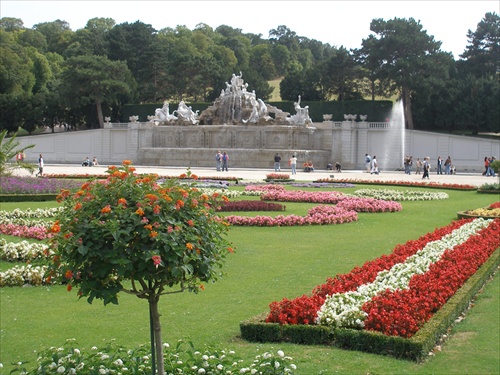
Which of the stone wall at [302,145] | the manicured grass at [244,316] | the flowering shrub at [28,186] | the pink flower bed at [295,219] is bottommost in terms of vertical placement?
the manicured grass at [244,316]

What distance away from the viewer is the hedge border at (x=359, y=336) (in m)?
6.94

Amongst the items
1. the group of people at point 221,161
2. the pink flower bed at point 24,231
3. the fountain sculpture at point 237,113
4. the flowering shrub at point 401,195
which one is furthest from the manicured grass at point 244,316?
the fountain sculpture at point 237,113

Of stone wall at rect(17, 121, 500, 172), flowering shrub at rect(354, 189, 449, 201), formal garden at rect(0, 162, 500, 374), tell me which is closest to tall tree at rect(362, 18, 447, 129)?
stone wall at rect(17, 121, 500, 172)

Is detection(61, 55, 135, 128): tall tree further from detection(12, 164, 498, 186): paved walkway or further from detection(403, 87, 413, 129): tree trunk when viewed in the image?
detection(403, 87, 413, 129): tree trunk

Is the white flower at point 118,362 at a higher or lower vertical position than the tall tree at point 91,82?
lower

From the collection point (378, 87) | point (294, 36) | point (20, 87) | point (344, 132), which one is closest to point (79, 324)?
point (344, 132)

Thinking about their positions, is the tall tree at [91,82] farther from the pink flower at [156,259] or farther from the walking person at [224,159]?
the pink flower at [156,259]

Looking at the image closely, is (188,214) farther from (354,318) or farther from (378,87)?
(378,87)

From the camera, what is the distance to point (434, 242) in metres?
12.4

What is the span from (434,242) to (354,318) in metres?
5.39

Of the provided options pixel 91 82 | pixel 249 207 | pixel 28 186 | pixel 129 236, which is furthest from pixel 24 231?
pixel 91 82

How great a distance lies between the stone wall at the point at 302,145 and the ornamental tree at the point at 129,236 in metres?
40.4

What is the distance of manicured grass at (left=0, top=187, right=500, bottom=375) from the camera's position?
690 centimetres

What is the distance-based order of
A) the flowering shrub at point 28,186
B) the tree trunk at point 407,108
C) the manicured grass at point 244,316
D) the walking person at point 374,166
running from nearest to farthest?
1. the manicured grass at point 244,316
2. the flowering shrub at point 28,186
3. the walking person at point 374,166
4. the tree trunk at point 407,108
